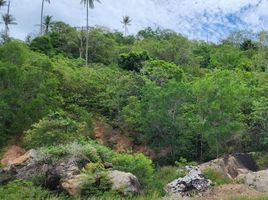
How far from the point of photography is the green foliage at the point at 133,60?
2151 inches

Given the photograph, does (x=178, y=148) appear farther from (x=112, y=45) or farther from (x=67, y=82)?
(x=112, y=45)

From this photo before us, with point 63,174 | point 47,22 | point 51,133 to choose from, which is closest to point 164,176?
point 51,133

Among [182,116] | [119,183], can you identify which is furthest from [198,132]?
[119,183]

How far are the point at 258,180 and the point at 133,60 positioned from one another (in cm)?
2995

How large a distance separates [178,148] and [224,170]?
4857 millimetres

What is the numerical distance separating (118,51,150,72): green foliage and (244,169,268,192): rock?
91.1 ft

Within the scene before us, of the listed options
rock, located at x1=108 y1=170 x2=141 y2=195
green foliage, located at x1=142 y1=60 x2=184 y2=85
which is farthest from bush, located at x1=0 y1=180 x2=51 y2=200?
green foliage, located at x1=142 y1=60 x2=184 y2=85

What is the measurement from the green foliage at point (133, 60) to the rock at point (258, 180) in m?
27.8

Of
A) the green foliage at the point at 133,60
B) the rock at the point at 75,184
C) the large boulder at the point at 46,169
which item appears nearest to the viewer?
the rock at the point at 75,184

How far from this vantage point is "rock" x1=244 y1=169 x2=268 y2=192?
26620 mm

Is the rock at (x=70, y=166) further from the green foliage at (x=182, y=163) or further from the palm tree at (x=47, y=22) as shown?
the palm tree at (x=47, y=22)

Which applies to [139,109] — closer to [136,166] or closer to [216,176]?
[216,176]

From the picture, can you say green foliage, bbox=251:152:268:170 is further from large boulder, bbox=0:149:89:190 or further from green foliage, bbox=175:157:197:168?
large boulder, bbox=0:149:89:190

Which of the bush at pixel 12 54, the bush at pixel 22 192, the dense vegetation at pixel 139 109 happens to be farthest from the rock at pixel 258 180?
the bush at pixel 12 54
